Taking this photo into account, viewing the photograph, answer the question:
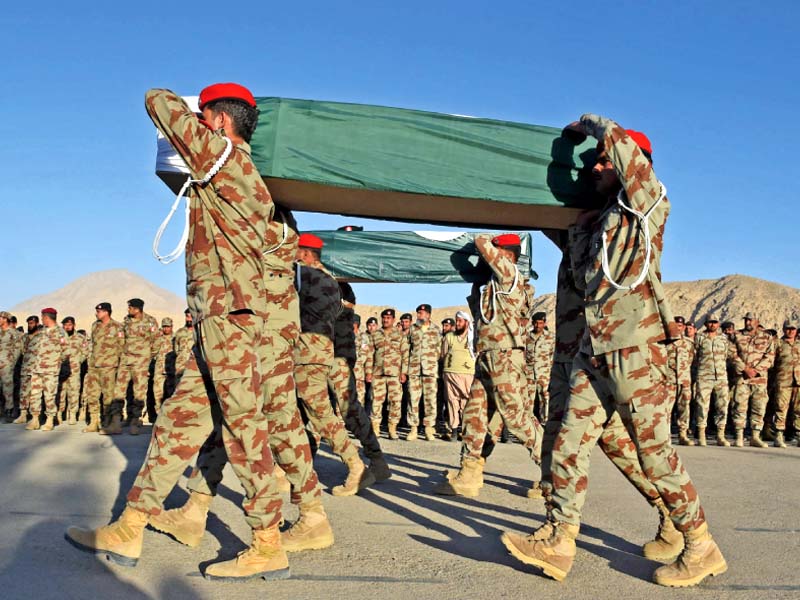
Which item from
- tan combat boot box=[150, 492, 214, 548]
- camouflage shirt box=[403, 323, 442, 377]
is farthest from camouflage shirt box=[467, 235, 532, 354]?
camouflage shirt box=[403, 323, 442, 377]

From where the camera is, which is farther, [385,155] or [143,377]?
[143,377]

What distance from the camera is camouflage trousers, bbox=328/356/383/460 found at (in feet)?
18.8

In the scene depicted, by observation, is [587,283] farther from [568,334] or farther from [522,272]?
[522,272]

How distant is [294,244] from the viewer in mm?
4305

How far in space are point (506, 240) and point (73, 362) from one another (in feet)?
29.6

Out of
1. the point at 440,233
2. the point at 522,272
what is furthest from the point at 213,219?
the point at 522,272

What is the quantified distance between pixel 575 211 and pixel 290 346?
188cm

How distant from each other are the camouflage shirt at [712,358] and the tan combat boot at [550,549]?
8.37m

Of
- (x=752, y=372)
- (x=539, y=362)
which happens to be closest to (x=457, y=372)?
(x=539, y=362)

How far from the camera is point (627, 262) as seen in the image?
3.31 metres

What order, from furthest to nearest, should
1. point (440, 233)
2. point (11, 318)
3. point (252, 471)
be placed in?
point (11, 318) < point (440, 233) < point (252, 471)

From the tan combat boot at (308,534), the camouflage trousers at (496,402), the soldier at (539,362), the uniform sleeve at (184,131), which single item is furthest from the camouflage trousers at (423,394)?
the uniform sleeve at (184,131)

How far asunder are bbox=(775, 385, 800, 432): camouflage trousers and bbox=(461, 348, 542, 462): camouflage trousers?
6.73 metres

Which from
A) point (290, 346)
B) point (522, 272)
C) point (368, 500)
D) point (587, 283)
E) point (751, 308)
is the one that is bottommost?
point (368, 500)
